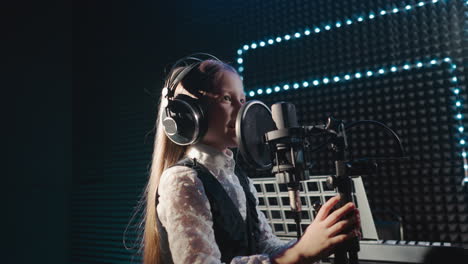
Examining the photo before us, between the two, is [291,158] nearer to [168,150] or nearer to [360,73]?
[168,150]

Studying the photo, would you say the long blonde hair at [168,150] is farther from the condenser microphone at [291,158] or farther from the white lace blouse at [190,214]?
the condenser microphone at [291,158]

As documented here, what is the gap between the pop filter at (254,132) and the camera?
2.95ft

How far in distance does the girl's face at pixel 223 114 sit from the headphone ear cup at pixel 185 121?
5 cm

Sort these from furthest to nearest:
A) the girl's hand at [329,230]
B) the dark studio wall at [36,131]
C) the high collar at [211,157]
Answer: the dark studio wall at [36,131]
the high collar at [211,157]
the girl's hand at [329,230]

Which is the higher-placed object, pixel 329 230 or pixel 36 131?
pixel 36 131

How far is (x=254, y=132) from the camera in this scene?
0.93m

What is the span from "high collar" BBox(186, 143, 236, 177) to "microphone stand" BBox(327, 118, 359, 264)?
0.48 metres

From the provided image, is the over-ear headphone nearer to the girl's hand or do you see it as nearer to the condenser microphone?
the condenser microphone

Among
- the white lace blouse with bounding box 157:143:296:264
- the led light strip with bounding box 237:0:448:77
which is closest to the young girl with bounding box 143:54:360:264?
the white lace blouse with bounding box 157:143:296:264

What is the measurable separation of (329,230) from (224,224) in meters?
0.40

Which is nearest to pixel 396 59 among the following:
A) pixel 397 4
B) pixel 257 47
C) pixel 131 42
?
pixel 397 4

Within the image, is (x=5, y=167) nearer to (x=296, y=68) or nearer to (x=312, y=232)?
(x=296, y=68)

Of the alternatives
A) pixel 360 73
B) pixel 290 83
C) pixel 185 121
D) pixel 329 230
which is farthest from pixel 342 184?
pixel 290 83

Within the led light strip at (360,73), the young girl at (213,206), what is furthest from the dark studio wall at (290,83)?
the young girl at (213,206)
